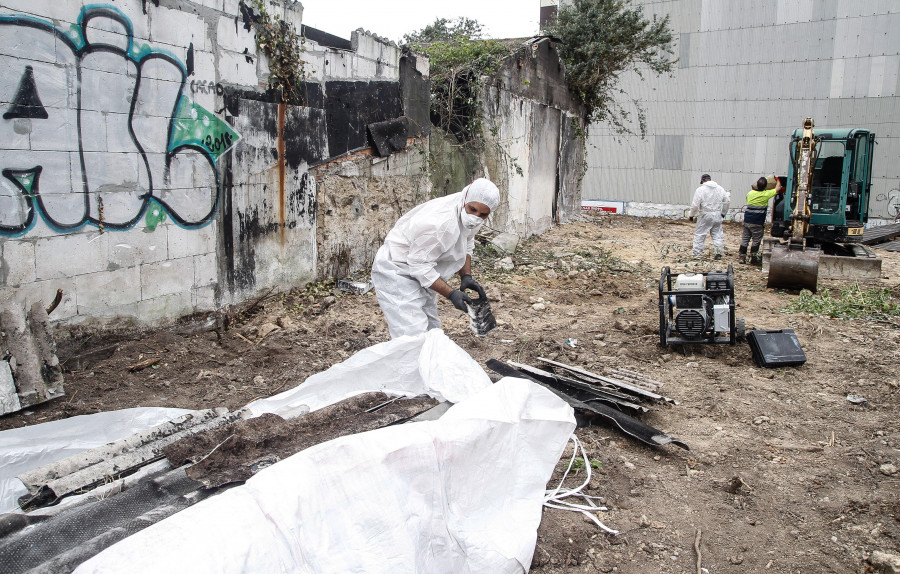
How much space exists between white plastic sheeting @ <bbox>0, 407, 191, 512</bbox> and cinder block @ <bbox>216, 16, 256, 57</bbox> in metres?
3.69

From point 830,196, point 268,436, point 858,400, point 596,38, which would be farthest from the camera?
point 596,38

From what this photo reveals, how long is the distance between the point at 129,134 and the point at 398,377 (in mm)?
3062

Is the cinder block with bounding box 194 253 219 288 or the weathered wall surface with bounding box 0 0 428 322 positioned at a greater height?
the weathered wall surface with bounding box 0 0 428 322

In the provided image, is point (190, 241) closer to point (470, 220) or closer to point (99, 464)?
point (470, 220)

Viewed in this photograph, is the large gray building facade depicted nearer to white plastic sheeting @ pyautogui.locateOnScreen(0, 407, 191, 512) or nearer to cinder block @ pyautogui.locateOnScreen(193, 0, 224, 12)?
cinder block @ pyautogui.locateOnScreen(193, 0, 224, 12)

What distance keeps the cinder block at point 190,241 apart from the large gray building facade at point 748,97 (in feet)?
54.9

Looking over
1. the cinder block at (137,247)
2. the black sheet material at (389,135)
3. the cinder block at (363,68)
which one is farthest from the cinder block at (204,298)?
the cinder block at (363,68)

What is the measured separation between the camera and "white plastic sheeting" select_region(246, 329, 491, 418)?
3.18 metres

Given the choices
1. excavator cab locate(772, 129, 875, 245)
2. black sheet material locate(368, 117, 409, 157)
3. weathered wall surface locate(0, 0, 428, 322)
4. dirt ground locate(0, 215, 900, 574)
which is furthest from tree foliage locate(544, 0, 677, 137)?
weathered wall surface locate(0, 0, 428, 322)

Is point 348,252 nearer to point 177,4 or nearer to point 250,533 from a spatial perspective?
point 177,4

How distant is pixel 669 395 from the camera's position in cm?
468

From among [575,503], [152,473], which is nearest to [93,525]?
[152,473]

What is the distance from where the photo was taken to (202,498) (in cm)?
223

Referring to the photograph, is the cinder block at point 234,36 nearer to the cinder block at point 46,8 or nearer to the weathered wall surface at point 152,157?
the weathered wall surface at point 152,157
